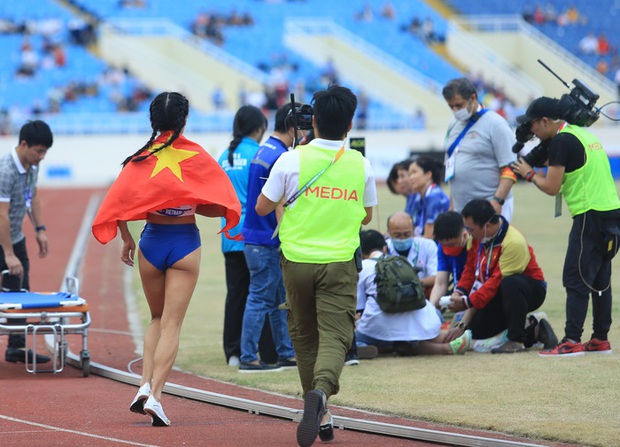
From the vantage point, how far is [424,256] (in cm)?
1060

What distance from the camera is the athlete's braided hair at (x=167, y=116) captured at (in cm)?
707

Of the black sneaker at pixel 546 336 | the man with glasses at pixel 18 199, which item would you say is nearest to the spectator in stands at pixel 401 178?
the black sneaker at pixel 546 336

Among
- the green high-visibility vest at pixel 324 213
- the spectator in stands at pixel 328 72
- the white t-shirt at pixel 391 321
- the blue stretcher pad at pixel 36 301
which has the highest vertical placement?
the spectator in stands at pixel 328 72

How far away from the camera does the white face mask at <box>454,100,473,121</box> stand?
10312mm

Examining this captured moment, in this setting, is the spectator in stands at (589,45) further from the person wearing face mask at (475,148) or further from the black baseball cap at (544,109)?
the black baseball cap at (544,109)

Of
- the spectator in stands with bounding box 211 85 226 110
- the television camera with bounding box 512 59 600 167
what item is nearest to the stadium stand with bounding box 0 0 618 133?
the spectator in stands with bounding box 211 85 226 110

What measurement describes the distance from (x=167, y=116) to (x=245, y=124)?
237 cm

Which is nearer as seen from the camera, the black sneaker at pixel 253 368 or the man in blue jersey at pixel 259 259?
the man in blue jersey at pixel 259 259

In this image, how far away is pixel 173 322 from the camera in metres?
7.11

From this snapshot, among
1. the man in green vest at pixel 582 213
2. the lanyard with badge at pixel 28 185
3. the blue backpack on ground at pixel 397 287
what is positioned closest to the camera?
the man in green vest at pixel 582 213

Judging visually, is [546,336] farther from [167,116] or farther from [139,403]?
[167,116]

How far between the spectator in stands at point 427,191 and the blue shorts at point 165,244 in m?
4.52

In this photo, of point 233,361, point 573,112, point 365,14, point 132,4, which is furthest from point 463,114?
point 365,14

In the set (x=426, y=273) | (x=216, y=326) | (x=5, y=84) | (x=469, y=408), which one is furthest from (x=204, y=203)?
(x=5, y=84)
